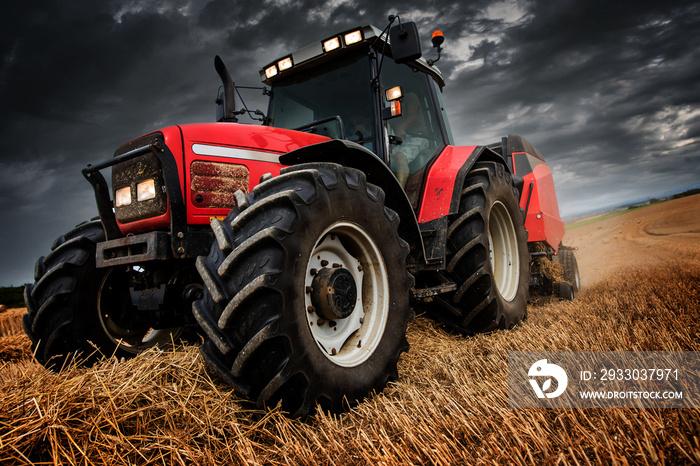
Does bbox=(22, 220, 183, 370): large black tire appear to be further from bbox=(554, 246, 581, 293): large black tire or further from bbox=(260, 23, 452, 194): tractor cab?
bbox=(554, 246, 581, 293): large black tire

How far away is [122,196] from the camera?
2479mm

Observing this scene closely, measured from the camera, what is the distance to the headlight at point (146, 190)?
2.31 metres

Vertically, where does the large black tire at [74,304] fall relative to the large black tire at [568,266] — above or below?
above

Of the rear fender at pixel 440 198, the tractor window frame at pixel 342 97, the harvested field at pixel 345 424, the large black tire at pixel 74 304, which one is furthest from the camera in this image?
the tractor window frame at pixel 342 97

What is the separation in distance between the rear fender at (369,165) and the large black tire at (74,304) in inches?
56.5

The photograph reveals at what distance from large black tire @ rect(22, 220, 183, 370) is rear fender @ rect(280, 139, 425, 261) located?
4.71ft

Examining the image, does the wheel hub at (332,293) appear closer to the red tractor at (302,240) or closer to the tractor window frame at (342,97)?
the red tractor at (302,240)

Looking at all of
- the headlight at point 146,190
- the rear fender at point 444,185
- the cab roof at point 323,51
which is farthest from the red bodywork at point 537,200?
the headlight at point 146,190

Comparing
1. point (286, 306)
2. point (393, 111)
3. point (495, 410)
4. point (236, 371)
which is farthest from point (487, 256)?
point (236, 371)

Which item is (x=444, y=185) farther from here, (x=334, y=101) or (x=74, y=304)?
(x=74, y=304)

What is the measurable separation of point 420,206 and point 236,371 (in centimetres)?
216

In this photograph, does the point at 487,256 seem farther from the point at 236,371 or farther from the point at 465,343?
the point at 236,371

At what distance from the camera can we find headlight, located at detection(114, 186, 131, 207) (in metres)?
2.44

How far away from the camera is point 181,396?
1668 mm
